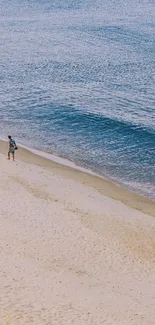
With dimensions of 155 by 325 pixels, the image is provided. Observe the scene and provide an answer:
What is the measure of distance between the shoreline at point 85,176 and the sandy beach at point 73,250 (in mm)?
78

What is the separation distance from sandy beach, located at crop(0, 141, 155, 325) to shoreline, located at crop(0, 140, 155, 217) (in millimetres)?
78

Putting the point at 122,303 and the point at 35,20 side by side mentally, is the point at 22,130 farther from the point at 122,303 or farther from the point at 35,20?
the point at 35,20

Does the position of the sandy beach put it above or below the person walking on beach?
below

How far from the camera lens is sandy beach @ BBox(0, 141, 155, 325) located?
22.1m

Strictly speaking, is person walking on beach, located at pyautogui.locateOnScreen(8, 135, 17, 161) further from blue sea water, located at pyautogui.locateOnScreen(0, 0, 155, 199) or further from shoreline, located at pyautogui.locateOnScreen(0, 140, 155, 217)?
blue sea water, located at pyautogui.locateOnScreen(0, 0, 155, 199)

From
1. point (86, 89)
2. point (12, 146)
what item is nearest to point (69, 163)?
point (12, 146)

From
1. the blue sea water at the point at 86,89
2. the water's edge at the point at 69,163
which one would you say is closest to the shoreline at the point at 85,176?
the water's edge at the point at 69,163

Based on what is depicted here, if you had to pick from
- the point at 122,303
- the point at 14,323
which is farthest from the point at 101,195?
the point at 14,323

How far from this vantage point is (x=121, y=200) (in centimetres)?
3588

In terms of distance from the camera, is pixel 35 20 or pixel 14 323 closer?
pixel 14 323

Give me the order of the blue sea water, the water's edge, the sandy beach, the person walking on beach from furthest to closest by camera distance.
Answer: the blue sea water
the person walking on beach
the water's edge
the sandy beach

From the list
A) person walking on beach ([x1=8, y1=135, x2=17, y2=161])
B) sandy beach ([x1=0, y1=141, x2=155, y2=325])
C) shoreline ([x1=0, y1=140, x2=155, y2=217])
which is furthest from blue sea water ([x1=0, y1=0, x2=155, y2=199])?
person walking on beach ([x1=8, y1=135, x2=17, y2=161])

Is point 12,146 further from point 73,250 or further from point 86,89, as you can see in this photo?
point 86,89

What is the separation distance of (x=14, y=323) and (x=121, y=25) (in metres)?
84.7
